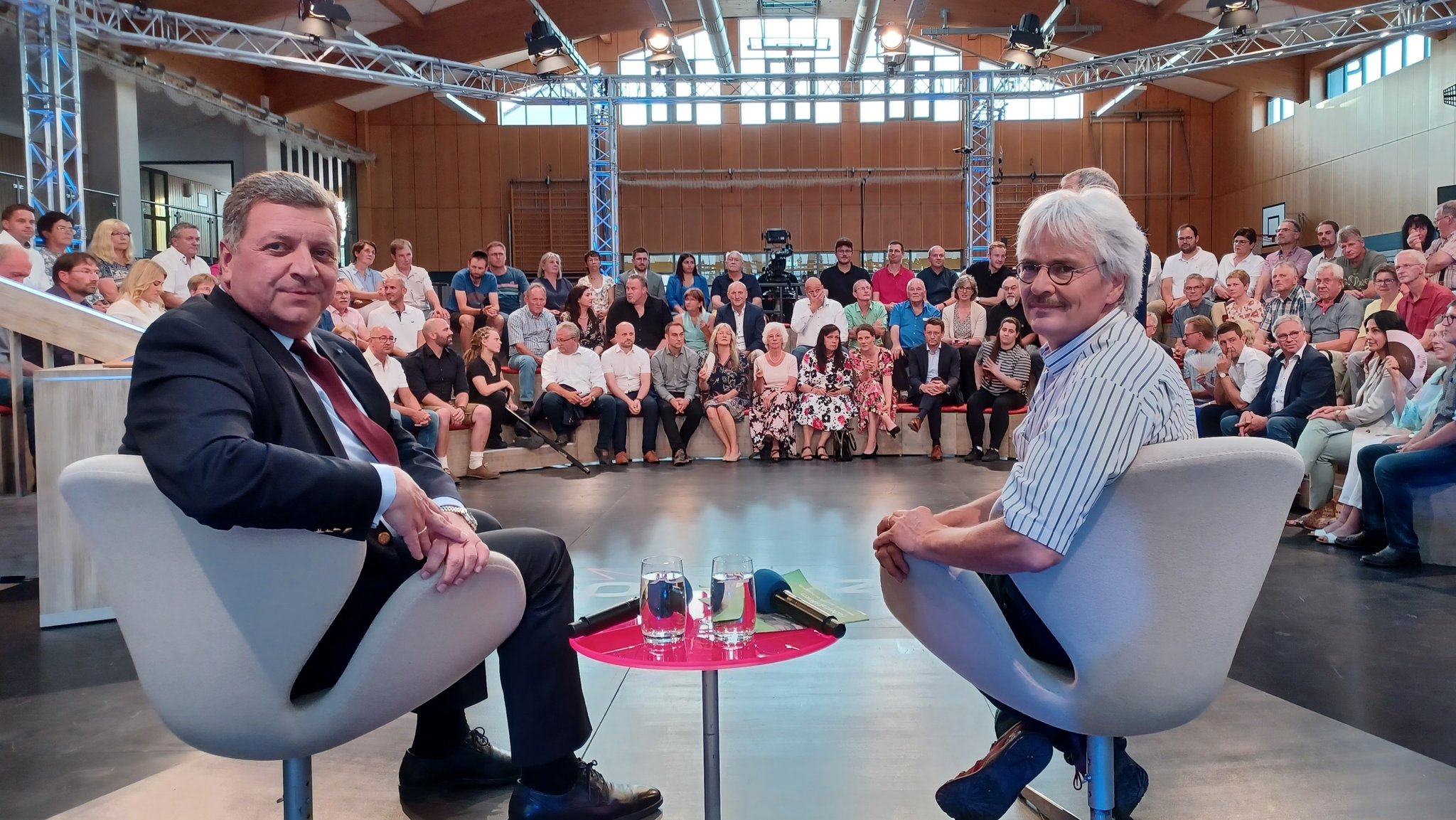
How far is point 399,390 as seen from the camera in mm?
6582

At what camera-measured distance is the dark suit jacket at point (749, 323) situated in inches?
327

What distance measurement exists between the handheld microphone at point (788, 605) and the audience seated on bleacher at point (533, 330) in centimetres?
620

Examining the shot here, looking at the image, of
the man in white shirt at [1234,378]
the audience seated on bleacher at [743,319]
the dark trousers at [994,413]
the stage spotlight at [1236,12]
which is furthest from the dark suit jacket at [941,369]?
the stage spotlight at [1236,12]

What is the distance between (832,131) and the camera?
15836 millimetres

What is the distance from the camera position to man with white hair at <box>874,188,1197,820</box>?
134 cm

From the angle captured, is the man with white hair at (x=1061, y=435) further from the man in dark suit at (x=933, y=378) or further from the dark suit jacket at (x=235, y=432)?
the man in dark suit at (x=933, y=378)

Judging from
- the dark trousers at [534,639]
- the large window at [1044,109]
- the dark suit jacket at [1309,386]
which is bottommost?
the dark trousers at [534,639]

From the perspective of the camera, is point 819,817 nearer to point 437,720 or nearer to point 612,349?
point 437,720

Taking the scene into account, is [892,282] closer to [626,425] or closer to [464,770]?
[626,425]

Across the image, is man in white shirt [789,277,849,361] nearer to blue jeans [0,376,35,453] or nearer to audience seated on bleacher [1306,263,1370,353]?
audience seated on bleacher [1306,263,1370,353]

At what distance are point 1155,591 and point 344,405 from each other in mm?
1329

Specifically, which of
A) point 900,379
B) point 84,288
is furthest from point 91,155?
point 900,379

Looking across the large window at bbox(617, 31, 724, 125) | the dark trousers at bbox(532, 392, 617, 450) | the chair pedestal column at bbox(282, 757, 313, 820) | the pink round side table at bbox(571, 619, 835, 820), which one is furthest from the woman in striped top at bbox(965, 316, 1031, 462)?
the large window at bbox(617, 31, 724, 125)

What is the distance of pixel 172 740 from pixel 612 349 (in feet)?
18.6
